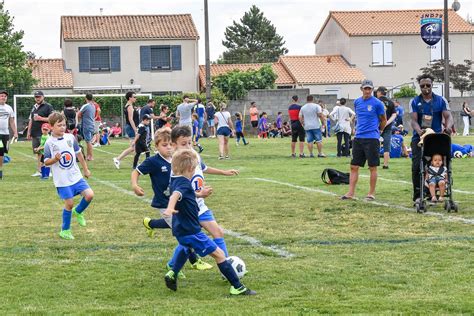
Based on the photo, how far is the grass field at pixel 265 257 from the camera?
7.22 m

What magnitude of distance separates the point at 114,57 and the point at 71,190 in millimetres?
53381

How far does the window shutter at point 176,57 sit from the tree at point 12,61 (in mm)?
9396

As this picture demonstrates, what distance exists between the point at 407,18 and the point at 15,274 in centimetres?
6502

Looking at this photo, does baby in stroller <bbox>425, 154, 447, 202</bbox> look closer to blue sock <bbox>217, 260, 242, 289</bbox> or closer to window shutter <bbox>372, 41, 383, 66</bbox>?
blue sock <bbox>217, 260, 242, 289</bbox>

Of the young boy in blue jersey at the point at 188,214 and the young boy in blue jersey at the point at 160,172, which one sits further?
the young boy in blue jersey at the point at 160,172

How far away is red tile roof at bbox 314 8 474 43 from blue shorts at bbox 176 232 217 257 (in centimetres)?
6220

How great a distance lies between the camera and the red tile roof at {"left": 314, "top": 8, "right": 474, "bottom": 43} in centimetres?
6912

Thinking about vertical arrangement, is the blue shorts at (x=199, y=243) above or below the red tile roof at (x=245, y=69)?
below

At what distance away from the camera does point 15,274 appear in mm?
8609

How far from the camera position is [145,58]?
63906mm

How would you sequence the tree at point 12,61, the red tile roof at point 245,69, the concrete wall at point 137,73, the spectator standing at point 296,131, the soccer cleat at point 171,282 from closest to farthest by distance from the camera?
1. the soccer cleat at point 171,282
2. the spectator standing at point 296,131
3. the tree at point 12,61
4. the concrete wall at point 137,73
5. the red tile roof at point 245,69

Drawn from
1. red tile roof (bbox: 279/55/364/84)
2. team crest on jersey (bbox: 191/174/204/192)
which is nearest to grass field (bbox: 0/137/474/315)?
team crest on jersey (bbox: 191/174/204/192)

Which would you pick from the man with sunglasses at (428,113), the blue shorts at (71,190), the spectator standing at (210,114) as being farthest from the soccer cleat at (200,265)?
the spectator standing at (210,114)

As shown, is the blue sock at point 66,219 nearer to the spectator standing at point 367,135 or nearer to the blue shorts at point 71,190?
the blue shorts at point 71,190
